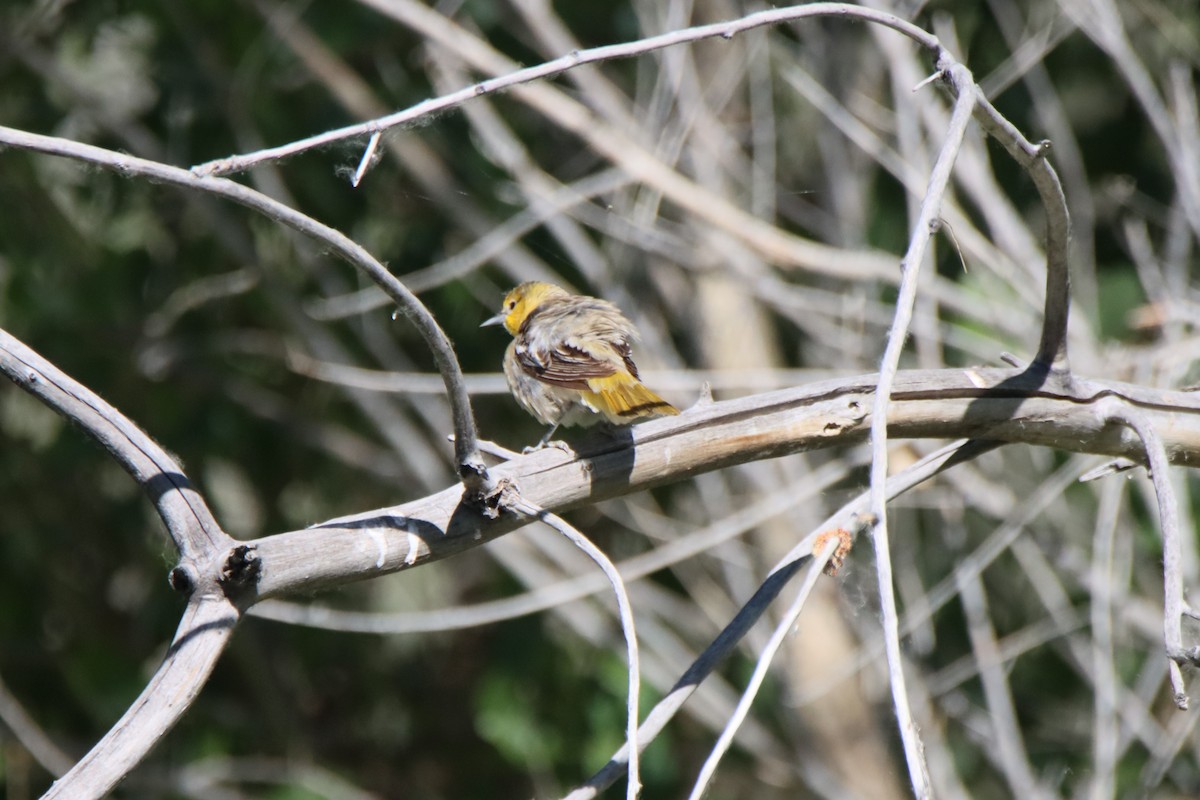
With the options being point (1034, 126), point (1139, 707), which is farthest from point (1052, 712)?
point (1034, 126)

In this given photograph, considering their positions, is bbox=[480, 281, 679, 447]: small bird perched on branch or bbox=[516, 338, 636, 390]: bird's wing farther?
bbox=[516, 338, 636, 390]: bird's wing

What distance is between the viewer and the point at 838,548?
7.14 feet

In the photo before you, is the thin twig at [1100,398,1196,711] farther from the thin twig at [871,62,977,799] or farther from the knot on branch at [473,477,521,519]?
the knot on branch at [473,477,521,519]

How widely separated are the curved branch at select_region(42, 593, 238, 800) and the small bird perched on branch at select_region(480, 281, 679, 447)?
1140 mm

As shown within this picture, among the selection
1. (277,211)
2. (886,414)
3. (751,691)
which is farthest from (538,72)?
(751,691)

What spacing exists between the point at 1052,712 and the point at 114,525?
4349 mm

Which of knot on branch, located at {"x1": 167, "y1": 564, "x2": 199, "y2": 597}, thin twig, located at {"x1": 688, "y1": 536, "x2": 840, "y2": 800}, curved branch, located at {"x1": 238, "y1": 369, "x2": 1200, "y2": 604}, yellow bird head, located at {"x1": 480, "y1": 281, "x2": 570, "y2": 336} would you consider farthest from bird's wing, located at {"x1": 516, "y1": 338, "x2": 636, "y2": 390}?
knot on branch, located at {"x1": 167, "y1": 564, "x2": 199, "y2": 597}

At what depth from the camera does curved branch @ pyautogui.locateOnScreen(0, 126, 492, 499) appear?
1.52 metres

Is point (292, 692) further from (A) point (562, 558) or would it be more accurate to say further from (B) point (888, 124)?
(B) point (888, 124)

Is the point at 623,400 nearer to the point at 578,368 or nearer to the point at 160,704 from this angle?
the point at 578,368

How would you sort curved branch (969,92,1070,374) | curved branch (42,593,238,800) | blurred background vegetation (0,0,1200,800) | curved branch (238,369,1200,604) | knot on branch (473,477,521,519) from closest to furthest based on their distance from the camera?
curved branch (42,593,238,800) → curved branch (969,92,1070,374) → knot on branch (473,477,521,519) → curved branch (238,369,1200,604) → blurred background vegetation (0,0,1200,800)

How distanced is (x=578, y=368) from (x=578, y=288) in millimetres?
2575

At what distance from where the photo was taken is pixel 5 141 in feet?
5.05

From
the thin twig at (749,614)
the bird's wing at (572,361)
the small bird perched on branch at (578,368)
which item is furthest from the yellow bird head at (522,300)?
the thin twig at (749,614)
